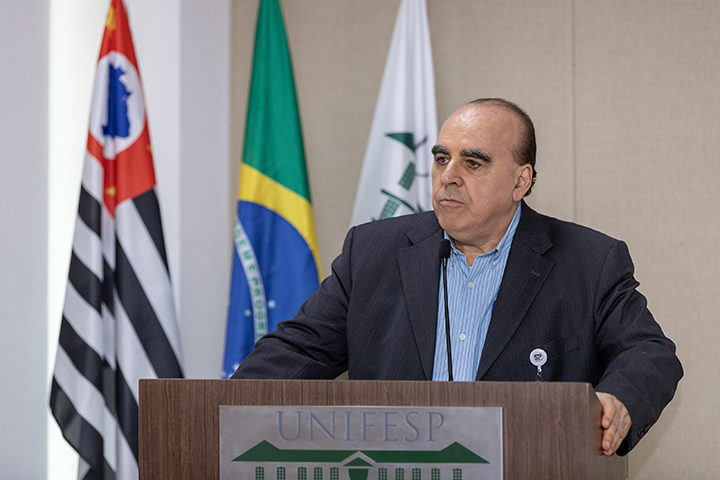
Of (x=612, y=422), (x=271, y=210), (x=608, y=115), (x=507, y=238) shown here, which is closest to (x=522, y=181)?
(x=507, y=238)

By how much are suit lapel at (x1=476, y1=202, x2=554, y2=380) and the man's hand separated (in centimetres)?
37

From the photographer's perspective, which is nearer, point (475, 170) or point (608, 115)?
point (475, 170)

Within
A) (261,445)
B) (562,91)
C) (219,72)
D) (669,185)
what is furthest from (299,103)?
(261,445)

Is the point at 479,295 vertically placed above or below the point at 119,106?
below

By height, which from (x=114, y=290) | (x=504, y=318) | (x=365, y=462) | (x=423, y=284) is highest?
(x=114, y=290)

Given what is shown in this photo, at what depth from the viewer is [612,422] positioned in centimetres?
156

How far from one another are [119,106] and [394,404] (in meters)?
2.26

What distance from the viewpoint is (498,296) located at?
2053mm

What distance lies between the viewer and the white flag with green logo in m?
3.34

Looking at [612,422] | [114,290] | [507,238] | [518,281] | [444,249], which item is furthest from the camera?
[114,290]

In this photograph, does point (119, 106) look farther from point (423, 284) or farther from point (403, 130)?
point (423, 284)

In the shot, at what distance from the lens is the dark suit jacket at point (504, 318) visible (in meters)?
1.98

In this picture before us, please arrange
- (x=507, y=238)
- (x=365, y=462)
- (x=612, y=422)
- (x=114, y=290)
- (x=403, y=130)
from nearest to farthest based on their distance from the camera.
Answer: (x=365, y=462), (x=612, y=422), (x=507, y=238), (x=114, y=290), (x=403, y=130)

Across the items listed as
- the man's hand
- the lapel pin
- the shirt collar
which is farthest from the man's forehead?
the man's hand
